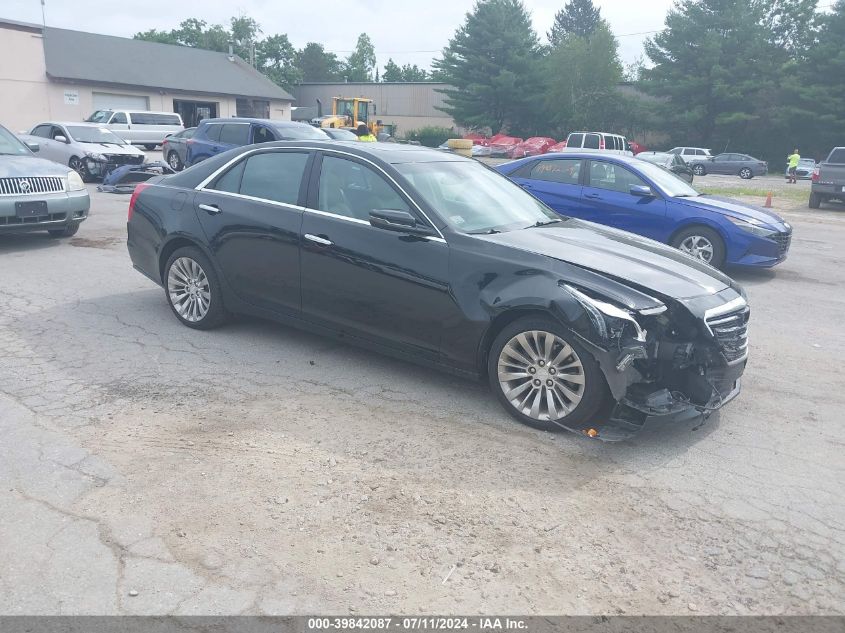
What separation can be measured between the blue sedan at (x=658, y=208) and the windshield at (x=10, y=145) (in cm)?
730

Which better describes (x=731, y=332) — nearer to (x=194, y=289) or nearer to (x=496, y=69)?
(x=194, y=289)

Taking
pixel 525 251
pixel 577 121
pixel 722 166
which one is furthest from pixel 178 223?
pixel 577 121

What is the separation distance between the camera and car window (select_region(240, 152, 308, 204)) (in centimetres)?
594

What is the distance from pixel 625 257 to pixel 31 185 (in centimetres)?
808

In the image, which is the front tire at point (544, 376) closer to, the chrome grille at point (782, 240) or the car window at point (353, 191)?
the car window at point (353, 191)

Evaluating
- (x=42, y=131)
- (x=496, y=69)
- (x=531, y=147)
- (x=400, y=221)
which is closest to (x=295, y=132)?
(x=42, y=131)

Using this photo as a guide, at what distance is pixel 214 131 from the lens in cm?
1770

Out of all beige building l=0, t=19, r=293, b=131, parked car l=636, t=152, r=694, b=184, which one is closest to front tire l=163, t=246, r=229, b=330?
parked car l=636, t=152, r=694, b=184

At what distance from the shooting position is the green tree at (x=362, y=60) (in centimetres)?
11238

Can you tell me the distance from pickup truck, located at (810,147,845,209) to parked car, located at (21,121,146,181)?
738 inches

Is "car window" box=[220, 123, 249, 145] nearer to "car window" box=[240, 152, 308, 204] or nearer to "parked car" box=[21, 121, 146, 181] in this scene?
"parked car" box=[21, 121, 146, 181]

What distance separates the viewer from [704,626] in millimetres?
2943

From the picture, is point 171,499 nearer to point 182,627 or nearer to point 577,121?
point 182,627

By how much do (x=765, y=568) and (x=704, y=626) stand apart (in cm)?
57
